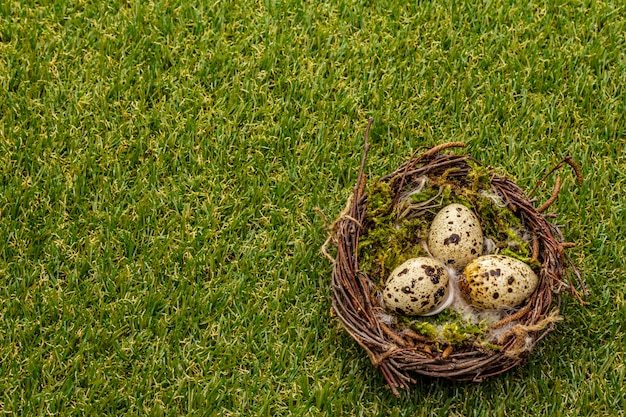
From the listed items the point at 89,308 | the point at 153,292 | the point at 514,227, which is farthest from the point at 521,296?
the point at 89,308

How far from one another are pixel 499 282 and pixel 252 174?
1.07 m

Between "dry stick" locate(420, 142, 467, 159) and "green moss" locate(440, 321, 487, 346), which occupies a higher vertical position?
"dry stick" locate(420, 142, 467, 159)

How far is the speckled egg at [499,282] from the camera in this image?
101 inches

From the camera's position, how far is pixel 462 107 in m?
3.31

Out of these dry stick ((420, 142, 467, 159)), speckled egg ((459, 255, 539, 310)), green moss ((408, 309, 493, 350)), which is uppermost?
dry stick ((420, 142, 467, 159))

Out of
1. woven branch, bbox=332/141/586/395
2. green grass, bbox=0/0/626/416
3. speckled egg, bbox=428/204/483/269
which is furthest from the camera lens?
green grass, bbox=0/0/626/416

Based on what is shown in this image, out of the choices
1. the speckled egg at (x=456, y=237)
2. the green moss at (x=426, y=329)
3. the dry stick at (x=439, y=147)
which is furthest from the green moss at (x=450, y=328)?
the dry stick at (x=439, y=147)

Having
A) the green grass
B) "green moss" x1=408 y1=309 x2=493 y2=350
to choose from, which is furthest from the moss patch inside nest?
the green grass

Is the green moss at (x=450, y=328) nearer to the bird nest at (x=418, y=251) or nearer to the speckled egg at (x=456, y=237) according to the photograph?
the bird nest at (x=418, y=251)

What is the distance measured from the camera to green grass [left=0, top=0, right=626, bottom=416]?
2818 mm

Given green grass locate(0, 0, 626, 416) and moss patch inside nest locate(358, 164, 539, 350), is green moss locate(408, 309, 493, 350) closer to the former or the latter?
moss patch inside nest locate(358, 164, 539, 350)

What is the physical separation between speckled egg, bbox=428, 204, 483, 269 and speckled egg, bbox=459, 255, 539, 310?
6 cm

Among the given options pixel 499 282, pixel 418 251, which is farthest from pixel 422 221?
pixel 499 282

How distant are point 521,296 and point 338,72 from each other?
1270mm
